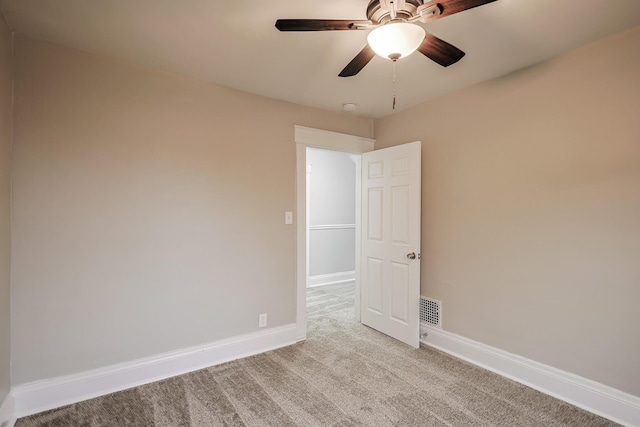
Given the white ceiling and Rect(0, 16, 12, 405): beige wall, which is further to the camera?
Rect(0, 16, 12, 405): beige wall

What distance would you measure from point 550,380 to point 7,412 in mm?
3477

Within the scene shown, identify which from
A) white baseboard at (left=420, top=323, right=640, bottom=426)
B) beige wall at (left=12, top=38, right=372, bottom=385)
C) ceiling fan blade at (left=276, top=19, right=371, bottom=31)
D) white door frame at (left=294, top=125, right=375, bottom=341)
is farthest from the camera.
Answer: white door frame at (left=294, top=125, right=375, bottom=341)

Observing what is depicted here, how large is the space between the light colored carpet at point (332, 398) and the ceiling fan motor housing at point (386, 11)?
2.23m

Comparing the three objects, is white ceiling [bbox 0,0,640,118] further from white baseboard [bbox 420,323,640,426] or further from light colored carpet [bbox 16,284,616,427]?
light colored carpet [bbox 16,284,616,427]

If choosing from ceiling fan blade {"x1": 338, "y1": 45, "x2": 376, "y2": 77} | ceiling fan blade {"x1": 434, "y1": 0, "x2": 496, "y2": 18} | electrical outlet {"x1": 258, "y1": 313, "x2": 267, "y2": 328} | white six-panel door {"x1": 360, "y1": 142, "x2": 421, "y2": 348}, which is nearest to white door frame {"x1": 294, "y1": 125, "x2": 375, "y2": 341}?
electrical outlet {"x1": 258, "y1": 313, "x2": 267, "y2": 328}

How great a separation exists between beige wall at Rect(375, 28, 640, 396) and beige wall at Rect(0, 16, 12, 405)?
316 centimetres

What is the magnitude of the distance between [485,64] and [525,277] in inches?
63.5

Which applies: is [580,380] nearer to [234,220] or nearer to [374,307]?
[374,307]

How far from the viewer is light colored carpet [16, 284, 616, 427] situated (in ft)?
6.44

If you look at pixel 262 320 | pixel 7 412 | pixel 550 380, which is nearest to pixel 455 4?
pixel 550 380

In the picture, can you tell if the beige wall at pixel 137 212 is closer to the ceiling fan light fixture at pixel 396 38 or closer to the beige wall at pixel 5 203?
the beige wall at pixel 5 203

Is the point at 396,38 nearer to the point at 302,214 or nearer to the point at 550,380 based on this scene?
the point at 302,214

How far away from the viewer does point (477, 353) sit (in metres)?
2.68

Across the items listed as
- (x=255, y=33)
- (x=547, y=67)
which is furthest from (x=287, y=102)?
(x=547, y=67)
